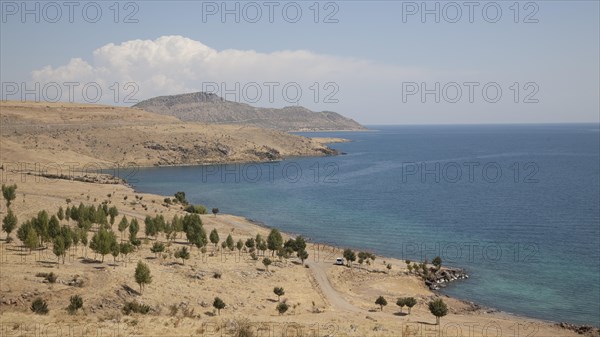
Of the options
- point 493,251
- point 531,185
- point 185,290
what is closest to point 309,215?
point 493,251

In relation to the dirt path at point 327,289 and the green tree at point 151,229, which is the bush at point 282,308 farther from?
the green tree at point 151,229

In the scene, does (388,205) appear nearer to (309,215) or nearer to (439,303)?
(309,215)

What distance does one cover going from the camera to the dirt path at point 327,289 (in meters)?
50.1

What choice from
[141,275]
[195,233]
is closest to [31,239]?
[141,275]

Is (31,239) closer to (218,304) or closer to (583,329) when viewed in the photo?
(218,304)

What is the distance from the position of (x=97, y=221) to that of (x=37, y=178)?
59.2 metres

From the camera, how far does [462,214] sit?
353 feet

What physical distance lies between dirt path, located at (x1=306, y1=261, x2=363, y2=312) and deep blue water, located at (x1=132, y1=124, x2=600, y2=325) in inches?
653

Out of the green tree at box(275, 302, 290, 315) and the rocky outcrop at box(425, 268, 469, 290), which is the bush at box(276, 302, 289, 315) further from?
the rocky outcrop at box(425, 268, 469, 290)

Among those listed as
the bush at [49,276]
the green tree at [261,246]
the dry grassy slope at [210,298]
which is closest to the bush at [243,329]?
the dry grassy slope at [210,298]

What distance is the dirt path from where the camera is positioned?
5013 cm

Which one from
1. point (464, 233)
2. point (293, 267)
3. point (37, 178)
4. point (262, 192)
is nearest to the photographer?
point (293, 267)

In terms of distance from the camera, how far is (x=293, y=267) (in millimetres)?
62312

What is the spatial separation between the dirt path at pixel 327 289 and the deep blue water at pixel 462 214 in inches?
653
